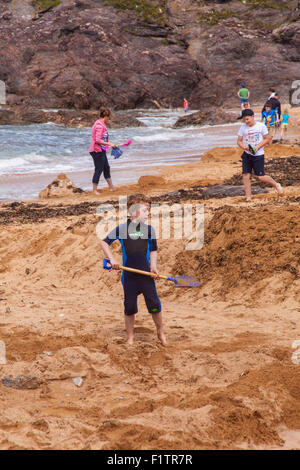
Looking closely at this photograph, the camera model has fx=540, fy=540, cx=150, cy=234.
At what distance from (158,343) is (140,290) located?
0.54 meters

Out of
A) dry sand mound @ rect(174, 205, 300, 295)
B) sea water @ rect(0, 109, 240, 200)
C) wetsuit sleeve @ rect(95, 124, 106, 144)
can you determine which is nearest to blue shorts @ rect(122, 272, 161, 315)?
dry sand mound @ rect(174, 205, 300, 295)

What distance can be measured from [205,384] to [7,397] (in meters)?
1.51

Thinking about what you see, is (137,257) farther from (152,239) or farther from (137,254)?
(152,239)

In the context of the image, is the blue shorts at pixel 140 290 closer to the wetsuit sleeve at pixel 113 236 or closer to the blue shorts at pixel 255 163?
the wetsuit sleeve at pixel 113 236

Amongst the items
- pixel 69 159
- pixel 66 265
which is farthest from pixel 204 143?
pixel 66 265

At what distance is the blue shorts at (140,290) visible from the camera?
5.11 meters

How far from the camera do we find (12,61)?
4003cm

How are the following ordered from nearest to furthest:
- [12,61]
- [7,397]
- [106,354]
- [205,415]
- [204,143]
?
1. [205,415]
2. [7,397]
3. [106,354]
4. [204,143]
5. [12,61]

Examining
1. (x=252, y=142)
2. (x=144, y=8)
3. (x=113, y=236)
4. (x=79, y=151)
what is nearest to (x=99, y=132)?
(x=252, y=142)

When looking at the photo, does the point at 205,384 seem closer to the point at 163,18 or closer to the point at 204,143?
the point at 204,143

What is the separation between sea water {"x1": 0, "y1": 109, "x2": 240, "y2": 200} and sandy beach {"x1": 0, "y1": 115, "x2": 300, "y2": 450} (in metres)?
5.16

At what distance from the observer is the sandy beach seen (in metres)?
3.45

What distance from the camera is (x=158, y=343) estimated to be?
5176 mm

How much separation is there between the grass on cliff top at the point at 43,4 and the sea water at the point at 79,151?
20.8 m
